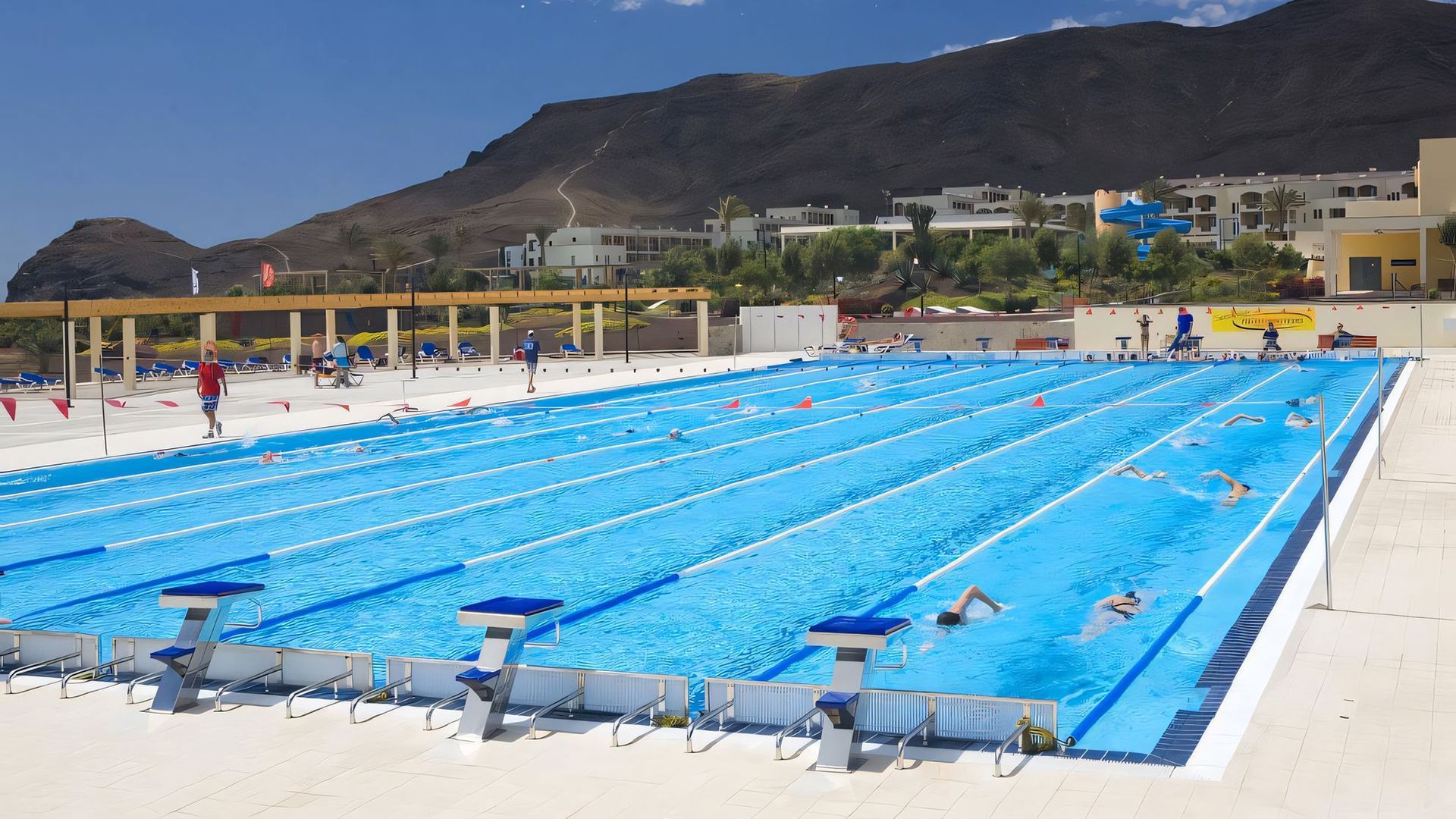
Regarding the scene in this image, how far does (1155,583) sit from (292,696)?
5995 mm

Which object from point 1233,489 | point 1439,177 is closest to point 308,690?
point 1233,489

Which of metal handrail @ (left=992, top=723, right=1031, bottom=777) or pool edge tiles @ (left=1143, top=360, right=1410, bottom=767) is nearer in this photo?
metal handrail @ (left=992, top=723, right=1031, bottom=777)

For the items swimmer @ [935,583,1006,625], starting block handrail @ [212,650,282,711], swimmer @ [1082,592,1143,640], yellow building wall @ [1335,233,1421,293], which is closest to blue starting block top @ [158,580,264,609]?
starting block handrail @ [212,650,282,711]

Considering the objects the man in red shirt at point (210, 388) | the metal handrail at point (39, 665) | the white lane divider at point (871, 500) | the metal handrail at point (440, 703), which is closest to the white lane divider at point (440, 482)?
the white lane divider at point (871, 500)

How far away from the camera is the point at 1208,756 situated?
14.8ft

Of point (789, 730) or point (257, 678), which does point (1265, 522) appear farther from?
point (257, 678)

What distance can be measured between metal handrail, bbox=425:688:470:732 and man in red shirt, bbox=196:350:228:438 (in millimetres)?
11641

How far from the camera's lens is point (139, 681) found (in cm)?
575

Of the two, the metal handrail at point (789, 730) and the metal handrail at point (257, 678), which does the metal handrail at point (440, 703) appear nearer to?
the metal handrail at point (257, 678)

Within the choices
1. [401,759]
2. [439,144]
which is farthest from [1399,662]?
[439,144]

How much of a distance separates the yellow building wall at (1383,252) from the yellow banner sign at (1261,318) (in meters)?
14.1

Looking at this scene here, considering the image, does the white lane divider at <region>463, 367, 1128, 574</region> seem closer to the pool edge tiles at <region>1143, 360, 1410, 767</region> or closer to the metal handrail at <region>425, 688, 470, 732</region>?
the pool edge tiles at <region>1143, 360, 1410, 767</region>

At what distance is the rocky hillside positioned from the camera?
154 m

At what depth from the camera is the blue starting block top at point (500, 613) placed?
5.12 meters
